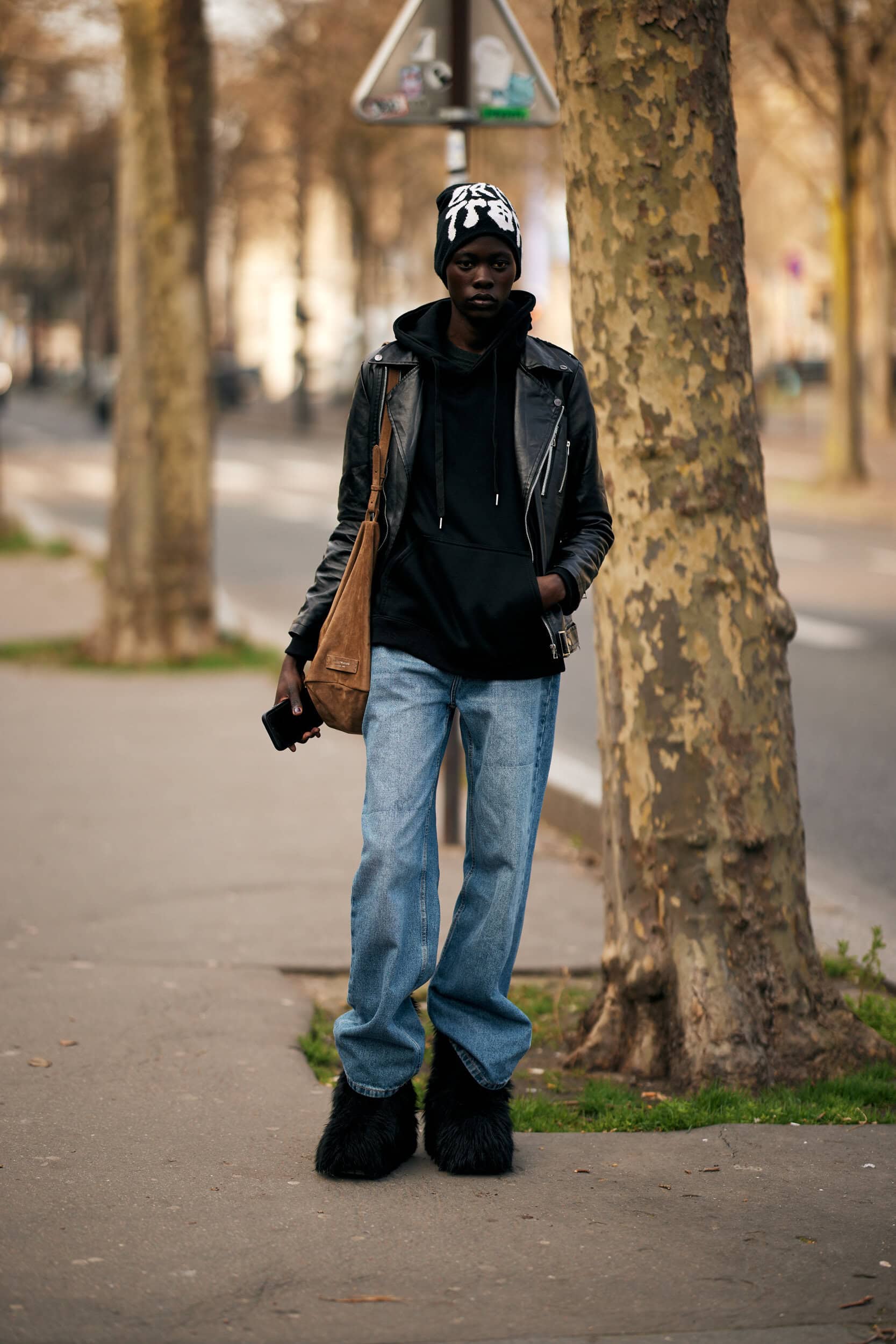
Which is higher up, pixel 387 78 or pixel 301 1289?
pixel 387 78

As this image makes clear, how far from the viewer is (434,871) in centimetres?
375

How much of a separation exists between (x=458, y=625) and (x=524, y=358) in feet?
1.78

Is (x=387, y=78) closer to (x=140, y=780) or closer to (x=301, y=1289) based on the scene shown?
(x=140, y=780)

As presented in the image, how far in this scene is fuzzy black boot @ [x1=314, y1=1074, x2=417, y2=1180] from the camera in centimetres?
369

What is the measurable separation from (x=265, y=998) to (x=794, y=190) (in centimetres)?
6350

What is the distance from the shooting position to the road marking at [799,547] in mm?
17344

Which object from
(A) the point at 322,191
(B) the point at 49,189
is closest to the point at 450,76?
(A) the point at 322,191

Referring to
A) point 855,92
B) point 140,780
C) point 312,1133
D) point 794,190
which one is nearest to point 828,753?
point 140,780

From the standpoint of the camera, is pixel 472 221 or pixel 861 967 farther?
pixel 861 967

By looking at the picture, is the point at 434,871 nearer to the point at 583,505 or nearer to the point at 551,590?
the point at 551,590

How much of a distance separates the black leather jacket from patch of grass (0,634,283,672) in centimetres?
749

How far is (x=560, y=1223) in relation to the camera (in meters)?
3.52

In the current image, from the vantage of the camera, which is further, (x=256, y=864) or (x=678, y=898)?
(x=256, y=864)

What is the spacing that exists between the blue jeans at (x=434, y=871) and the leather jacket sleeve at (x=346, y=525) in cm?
16
